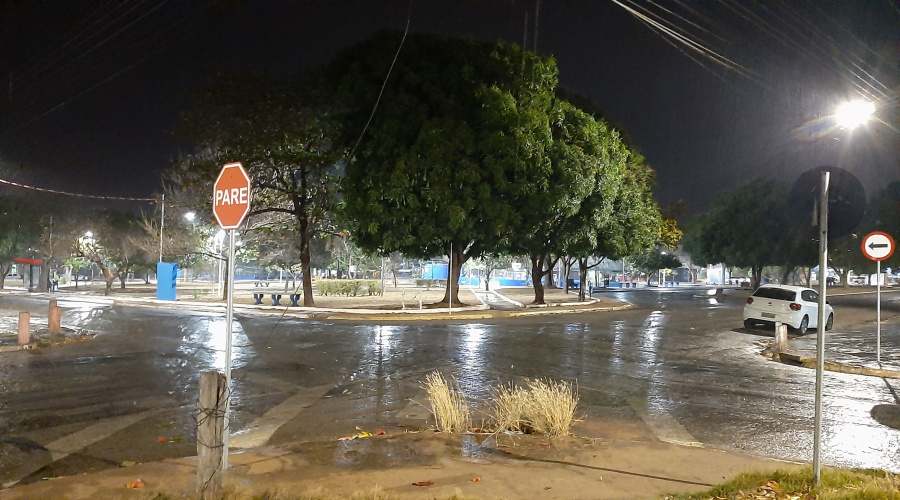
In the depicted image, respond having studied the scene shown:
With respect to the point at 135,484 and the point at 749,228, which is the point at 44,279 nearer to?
the point at 135,484

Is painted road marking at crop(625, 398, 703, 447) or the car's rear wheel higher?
the car's rear wheel

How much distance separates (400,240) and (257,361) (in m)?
13.6

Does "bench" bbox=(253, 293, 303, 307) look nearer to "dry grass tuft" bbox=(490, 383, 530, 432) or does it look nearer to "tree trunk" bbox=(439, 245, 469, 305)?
"tree trunk" bbox=(439, 245, 469, 305)

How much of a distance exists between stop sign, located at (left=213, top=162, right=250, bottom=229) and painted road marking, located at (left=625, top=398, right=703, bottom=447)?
5226 millimetres

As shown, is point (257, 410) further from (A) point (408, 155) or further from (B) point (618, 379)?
(A) point (408, 155)

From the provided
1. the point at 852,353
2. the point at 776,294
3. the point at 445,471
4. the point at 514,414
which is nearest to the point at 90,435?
the point at 445,471

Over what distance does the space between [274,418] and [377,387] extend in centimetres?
233

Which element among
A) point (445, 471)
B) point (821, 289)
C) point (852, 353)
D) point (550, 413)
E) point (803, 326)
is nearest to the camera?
point (821, 289)

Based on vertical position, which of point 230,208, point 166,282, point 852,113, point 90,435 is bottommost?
point 90,435

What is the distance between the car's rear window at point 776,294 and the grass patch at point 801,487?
16244 millimetres

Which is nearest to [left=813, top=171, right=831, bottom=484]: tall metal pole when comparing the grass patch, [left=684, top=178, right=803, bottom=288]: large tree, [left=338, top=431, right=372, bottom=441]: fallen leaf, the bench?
the grass patch

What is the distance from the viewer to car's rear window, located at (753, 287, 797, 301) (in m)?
20.0

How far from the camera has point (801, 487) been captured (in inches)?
197

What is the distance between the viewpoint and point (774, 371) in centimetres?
1245
